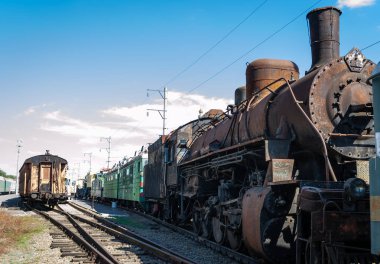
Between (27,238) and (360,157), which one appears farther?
(27,238)

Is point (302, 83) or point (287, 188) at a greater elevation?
point (302, 83)

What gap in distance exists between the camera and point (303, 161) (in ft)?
23.0

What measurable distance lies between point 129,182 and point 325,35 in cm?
1932

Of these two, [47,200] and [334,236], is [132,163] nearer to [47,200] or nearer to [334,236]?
[47,200]

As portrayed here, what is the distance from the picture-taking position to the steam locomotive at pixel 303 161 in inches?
180

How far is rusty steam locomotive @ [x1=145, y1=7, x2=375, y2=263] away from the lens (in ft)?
15.0

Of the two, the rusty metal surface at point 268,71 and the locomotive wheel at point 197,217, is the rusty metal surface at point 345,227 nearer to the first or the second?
the rusty metal surface at point 268,71

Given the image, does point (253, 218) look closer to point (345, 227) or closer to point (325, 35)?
point (345, 227)

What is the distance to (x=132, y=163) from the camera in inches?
990

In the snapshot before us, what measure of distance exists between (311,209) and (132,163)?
21.0 m

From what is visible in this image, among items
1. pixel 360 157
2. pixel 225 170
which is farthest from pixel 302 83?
pixel 225 170

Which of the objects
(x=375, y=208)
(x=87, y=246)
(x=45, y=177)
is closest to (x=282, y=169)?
(x=375, y=208)

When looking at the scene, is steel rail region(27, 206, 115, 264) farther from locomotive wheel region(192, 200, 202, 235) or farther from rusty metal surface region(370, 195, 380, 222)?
rusty metal surface region(370, 195, 380, 222)

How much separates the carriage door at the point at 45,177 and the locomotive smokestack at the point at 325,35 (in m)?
19.7
